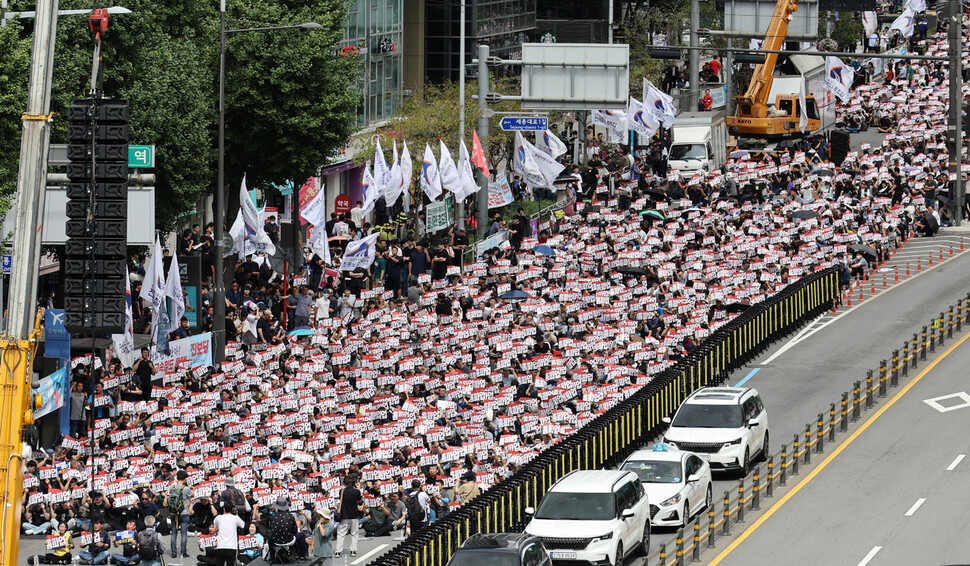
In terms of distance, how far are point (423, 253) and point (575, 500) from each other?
17.7 m

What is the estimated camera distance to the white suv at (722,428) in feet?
117

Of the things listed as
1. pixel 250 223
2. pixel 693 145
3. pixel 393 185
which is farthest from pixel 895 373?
pixel 693 145

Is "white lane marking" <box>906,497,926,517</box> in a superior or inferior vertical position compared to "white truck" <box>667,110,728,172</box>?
inferior

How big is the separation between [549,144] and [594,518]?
27.8m

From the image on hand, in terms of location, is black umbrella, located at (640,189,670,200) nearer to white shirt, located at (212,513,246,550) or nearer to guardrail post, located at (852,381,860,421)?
guardrail post, located at (852,381,860,421)

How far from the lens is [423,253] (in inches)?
1861

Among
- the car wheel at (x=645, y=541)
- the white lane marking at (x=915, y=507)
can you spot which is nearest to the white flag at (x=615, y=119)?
the white lane marking at (x=915, y=507)

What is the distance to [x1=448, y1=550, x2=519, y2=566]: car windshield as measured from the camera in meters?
26.9

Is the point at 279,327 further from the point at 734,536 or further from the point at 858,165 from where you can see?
the point at 858,165

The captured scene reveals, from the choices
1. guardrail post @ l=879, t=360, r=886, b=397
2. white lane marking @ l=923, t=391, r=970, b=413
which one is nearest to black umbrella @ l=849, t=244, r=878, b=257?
guardrail post @ l=879, t=360, r=886, b=397

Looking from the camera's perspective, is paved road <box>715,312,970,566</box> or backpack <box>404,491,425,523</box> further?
paved road <box>715,312,970,566</box>

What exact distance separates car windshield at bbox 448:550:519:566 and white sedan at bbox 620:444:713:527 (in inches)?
228

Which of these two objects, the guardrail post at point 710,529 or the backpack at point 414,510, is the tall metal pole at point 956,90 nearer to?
the guardrail post at point 710,529

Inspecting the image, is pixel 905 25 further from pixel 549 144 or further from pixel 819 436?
pixel 819 436
